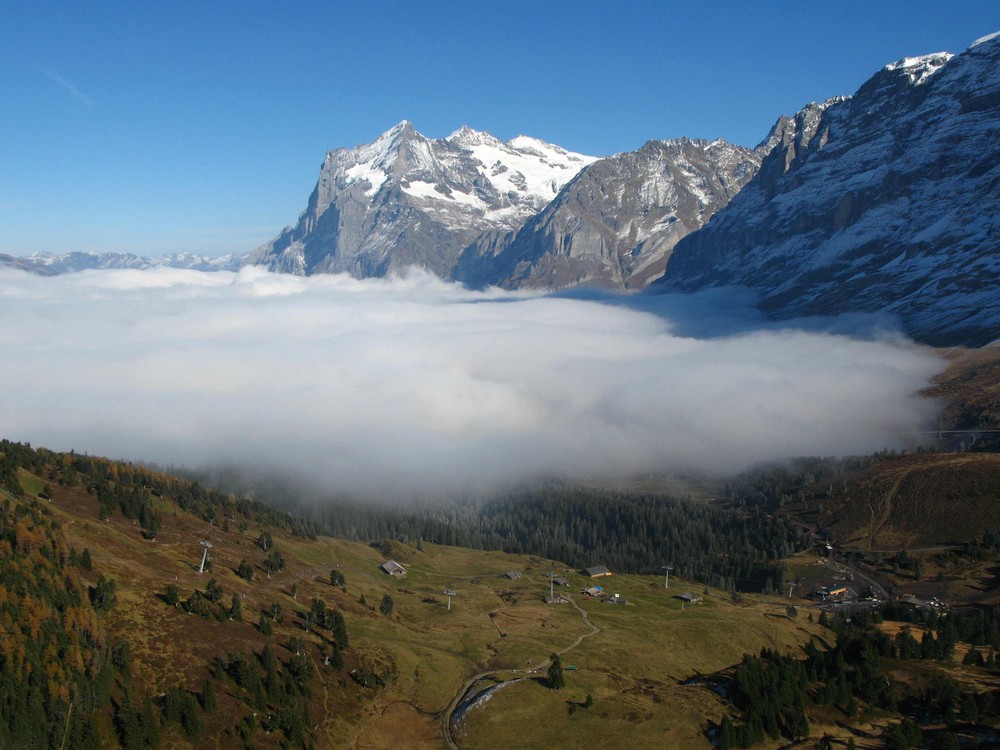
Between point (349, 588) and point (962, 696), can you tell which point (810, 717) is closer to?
point (962, 696)

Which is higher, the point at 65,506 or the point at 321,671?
the point at 65,506

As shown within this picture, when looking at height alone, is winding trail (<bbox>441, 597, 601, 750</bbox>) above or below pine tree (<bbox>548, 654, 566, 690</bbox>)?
below

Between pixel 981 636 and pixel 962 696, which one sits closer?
pixel 962 696

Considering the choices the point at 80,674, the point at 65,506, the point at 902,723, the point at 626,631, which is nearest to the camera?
the point at 80,674

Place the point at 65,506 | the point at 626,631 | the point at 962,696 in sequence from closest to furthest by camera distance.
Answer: the point at 962,696 → the point at 65,506 → the point at 626,631

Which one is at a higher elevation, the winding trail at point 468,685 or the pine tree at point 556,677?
the pine tree at point 556,677

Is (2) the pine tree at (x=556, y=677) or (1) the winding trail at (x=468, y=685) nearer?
(1) the winding trail at (x=468, y=685)

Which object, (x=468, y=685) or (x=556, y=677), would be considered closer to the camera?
(x=556, y=677)

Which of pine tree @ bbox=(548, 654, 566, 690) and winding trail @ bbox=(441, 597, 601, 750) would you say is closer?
winding trail @ bbox=(441, 597, 601, 750)

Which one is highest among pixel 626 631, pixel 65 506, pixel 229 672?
pixel 65 506

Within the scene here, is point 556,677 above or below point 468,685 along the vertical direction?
above

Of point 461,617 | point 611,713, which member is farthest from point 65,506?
point 611,713
